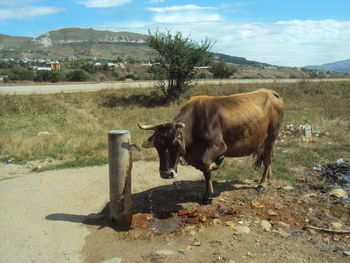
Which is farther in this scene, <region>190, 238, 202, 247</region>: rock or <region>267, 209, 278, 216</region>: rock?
<region>267, 209, 278, 216</region>: rock

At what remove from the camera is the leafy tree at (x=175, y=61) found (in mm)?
23453

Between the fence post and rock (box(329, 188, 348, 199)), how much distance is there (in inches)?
169

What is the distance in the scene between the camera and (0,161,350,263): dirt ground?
4.99 metres

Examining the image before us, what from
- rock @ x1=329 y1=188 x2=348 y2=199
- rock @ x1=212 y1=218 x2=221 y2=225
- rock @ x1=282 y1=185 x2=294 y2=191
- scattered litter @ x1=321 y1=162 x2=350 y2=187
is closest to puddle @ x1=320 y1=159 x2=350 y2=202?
scattered litter @ x1=321 y1=162 x2=350 y2=187

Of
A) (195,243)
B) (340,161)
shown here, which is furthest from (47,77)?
(195,243)

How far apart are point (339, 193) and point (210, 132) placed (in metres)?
3.14

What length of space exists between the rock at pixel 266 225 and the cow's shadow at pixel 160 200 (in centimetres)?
142

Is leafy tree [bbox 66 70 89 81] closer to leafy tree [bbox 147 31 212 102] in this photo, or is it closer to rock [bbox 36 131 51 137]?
leafy tree [bbox 147 31 212 102]

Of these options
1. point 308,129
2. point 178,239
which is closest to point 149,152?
point 178,239

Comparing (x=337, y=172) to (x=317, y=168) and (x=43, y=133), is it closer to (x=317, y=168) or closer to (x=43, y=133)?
(x=317, y=168)

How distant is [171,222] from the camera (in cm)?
608

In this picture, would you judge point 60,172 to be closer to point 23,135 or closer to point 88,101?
point 23,135

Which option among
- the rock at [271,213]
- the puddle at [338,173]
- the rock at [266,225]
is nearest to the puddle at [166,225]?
the rock at [266,225]

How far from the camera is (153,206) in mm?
6758
